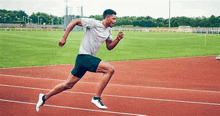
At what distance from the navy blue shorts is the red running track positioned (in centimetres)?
107

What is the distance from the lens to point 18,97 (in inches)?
342

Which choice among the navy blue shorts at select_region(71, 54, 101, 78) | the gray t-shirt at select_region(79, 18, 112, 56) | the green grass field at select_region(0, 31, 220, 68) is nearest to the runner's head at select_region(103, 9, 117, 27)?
the gray t-shirt at select_region(79, 18, 112, 56)

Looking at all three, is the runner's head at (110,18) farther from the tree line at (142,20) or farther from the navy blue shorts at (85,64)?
the tree line at (142,20)

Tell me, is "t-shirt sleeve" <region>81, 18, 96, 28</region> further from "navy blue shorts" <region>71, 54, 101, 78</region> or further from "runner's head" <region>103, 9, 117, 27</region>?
"navy blue shorts" <region>71, 54, 101, 78</region>

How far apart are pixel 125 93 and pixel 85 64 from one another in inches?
134

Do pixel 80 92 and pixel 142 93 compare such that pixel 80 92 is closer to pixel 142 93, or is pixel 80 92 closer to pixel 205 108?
pixel 142 93

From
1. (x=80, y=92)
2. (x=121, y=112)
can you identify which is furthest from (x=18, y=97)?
(x=121, y=112)

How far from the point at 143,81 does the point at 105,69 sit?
229 inches

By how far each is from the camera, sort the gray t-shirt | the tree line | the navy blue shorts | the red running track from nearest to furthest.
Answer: the navy blue shorts, the gray t-shirt, the red running track, the tree line

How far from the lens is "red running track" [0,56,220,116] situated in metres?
7.36

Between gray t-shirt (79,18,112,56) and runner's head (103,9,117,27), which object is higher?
runner's head (103,9,117,27)

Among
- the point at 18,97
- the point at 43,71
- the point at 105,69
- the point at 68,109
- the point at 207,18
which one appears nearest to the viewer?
the point at 105,69

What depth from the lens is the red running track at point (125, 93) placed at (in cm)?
736

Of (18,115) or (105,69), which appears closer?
(105,69)
